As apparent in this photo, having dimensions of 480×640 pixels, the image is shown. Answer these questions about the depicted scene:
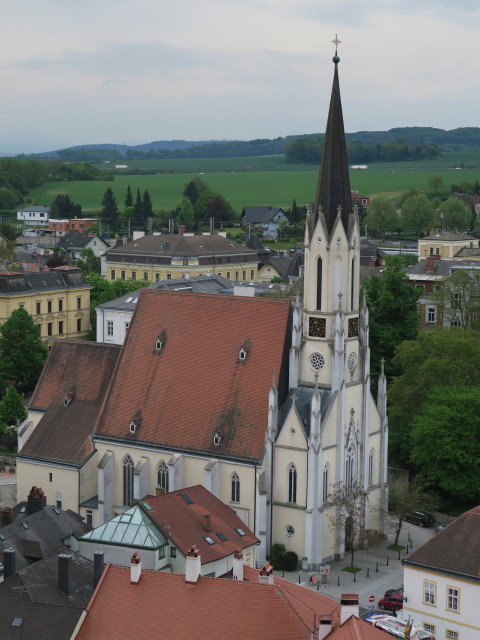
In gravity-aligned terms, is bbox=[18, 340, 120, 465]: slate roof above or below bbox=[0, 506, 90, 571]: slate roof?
above

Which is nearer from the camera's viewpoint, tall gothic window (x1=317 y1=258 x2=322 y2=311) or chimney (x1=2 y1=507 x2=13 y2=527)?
chimney (x1=2 y1=507 x2=13 y2=527)

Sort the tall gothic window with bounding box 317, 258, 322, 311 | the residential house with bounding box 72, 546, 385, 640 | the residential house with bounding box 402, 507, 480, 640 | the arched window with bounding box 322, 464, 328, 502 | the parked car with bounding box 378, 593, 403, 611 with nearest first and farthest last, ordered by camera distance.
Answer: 1. the residential house with bounding box 72, 546, 385, 640
2. the residential house with bounding box 402, 507, 480, 640
3. the parked car with bounding box 378, 593, 403, 611
4. the arched window with bounding box 322, 464, 328, 502
5. the tall gothic window with bounding box 317, 258, 322, 311

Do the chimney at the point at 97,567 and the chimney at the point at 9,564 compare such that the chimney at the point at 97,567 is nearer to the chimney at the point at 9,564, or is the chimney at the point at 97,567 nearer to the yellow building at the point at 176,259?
the chimney at the point at 9,564

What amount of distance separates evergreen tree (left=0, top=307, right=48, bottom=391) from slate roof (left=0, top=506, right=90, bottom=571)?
40177 mm

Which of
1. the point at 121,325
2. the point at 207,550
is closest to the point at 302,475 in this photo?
the point at 207,550

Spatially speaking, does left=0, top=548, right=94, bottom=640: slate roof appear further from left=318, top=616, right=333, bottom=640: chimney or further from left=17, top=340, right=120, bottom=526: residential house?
left=17, top=340, right=120, bottom=526: residential house

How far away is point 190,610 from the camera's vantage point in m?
45.3

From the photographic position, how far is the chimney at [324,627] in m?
43.9

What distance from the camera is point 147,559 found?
5484 cm

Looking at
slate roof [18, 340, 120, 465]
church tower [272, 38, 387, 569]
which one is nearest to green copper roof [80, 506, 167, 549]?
church tower [272, 38, 387, 569]

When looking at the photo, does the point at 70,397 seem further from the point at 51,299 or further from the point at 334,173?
the point at 51,299

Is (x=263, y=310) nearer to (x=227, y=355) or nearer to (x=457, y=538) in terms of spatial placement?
(x=227, y=355)

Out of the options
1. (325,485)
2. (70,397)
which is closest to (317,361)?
(325,485)

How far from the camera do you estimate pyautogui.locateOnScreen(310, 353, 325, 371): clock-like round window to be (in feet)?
221
